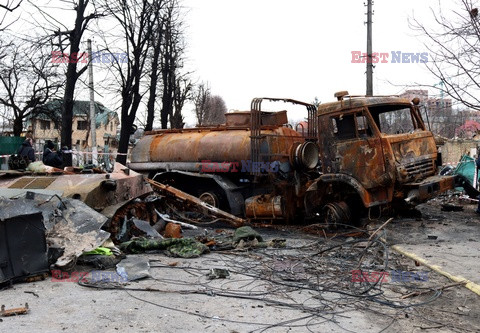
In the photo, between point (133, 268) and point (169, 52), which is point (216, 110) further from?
point (133, 268)

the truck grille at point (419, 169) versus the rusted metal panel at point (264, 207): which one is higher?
the truck grille at point (419, 169)

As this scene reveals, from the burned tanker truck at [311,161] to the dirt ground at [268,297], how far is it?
6.75ft

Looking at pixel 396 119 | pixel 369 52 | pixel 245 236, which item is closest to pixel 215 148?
pixel 245 236

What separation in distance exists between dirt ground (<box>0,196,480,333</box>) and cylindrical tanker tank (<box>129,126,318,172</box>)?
371 centimetres

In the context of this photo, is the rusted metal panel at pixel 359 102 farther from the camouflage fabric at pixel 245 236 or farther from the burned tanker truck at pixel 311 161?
the camouflage fabric at pixel 245 236

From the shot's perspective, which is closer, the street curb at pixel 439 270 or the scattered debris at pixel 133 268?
the street curb at pixel 439 270

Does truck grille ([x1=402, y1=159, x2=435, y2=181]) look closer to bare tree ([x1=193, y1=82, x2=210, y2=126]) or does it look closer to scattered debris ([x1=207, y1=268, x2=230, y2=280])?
scattered debris ([x1=207, y1=268, x2=230, y2=280])

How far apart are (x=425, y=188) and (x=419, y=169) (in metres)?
0.63

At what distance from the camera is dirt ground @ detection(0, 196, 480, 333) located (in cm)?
478

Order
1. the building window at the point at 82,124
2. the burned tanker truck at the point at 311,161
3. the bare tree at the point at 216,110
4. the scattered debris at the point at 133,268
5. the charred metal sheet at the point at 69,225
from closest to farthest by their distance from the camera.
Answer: the scattered debris at the point at 133,268, the charred metal sheet at the point at 69,225, the burned tanker truck at the point at 311,161, the bare tree at the point at 216,110, the building window at the point at 82,124

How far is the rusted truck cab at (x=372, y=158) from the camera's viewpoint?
386 inches

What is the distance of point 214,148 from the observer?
12445mm

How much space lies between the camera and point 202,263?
24.4ft

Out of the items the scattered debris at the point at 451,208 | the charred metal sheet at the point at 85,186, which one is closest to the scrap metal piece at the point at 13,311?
the charred metal sheet at the point at 85,186
